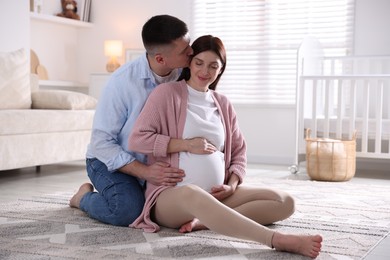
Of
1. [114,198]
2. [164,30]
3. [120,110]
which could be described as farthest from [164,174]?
[164,30]

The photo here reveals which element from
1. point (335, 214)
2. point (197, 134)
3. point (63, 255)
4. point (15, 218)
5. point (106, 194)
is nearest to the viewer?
point (63, 255)

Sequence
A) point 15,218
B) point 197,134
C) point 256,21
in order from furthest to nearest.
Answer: point 256,21, point 15,218, point 197,134

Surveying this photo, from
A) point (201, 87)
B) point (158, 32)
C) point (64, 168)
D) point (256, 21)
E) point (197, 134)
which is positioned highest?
point (256, 21)

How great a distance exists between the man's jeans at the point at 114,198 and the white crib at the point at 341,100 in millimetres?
2011

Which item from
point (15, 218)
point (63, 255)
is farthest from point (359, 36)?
point (63, 255)

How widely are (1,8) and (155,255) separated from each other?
299cm

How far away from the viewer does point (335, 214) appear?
7.89 feet

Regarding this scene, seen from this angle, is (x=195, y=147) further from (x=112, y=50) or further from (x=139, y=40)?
(x=139, y=40)

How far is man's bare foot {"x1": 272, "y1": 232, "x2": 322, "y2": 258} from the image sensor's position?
165cm

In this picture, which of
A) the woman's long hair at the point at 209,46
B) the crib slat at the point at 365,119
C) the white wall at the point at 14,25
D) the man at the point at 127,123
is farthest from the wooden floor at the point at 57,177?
the woman's long hair at the point at 209,46

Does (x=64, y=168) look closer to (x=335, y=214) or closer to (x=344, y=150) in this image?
(x=344, y=150)

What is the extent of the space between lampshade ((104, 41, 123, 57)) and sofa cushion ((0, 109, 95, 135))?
1132 mm

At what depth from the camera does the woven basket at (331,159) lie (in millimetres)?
3648

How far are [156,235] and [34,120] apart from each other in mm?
1758
